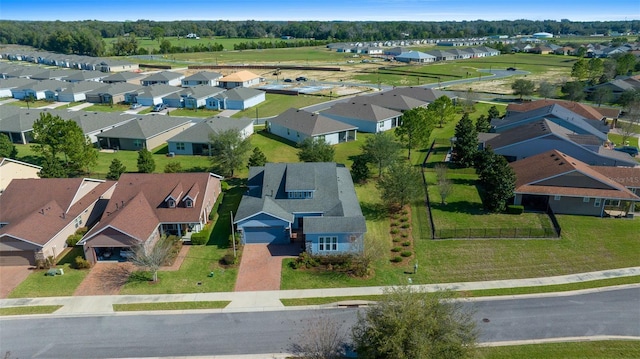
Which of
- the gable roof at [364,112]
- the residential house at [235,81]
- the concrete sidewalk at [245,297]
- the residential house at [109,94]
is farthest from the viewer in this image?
the residential house at [235,81]

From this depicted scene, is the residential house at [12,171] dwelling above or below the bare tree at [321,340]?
above

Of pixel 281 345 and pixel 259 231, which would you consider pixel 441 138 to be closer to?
pixel 259 231

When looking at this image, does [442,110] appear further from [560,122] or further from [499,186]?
[499,186]

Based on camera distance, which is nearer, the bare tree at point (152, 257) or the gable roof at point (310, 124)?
the bare tree at point (152, 257)

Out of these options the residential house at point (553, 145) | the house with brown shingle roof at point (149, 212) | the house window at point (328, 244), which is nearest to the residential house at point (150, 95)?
the house with brown shingle roof at point (149, 212)

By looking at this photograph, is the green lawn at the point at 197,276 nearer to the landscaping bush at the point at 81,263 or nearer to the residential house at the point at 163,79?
the landscaping bush at the point at 81,263

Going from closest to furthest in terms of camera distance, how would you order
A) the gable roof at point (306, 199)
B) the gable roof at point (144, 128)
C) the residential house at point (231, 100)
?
1. the gable roof at point (306, 199)
2. the gable roof at point (144, 128)
3. the residential house at point (231, 100)

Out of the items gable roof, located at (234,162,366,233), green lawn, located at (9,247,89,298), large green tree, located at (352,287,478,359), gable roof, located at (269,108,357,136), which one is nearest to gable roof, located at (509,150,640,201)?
gable roof, located at (234,162,366,233)

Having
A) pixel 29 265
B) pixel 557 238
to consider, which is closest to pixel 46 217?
pixel 29 265
